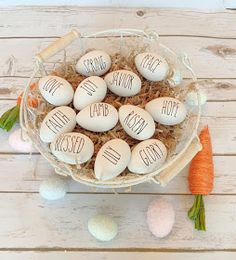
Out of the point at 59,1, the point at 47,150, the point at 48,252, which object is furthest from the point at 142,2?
the point at 48,252

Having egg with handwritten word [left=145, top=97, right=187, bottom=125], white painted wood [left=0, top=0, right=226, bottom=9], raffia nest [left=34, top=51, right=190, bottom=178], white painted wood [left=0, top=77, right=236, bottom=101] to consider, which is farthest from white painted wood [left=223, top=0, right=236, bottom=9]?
egg with handwritten word [left=145, top=97, right=187, bottom=125]

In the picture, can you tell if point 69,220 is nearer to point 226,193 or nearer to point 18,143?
point 18,143

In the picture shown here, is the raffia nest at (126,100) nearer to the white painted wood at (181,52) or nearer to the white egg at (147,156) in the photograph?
the white egg at (147,156)

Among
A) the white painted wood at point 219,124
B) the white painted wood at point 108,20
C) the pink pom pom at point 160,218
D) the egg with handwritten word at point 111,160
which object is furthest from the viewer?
the white painted wood at point 108,20

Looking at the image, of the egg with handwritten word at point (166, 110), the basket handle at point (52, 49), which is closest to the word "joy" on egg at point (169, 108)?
the egg with handwritten word at point (166, 110)

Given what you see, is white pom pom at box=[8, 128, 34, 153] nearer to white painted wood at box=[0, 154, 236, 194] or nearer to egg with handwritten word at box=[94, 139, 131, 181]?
white painted wood at box=[0, 154, 236, 194]
